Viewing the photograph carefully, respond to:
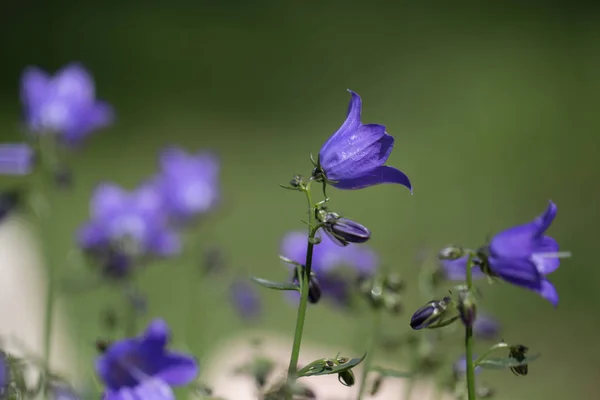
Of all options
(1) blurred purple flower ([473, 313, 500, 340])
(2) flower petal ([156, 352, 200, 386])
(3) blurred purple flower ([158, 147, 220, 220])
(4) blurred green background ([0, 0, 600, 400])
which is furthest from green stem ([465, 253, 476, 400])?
(4) blurred green background ([0, 0, 600, 400])

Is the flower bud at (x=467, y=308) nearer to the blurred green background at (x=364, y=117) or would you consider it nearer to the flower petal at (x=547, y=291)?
the flower petal at (x=547, y=291)

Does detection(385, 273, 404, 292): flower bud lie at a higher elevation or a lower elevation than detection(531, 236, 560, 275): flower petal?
lower

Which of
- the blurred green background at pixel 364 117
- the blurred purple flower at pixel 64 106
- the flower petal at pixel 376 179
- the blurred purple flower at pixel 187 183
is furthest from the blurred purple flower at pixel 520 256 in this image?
the blurred green background at pixel 364 117

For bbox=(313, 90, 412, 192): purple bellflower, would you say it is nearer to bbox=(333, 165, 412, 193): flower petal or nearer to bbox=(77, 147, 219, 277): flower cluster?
bbox=(333, 165, 412, 193): flower petal

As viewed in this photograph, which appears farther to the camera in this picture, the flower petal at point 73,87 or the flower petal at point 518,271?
the flower petal at point 73,87

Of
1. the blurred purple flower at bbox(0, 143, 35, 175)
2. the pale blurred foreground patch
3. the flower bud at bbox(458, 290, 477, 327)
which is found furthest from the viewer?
the pale blurred foreground patch

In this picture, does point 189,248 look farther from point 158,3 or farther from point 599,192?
point 158,3

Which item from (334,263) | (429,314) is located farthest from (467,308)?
(334,263)

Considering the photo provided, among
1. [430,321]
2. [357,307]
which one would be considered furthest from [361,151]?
[357,307]
